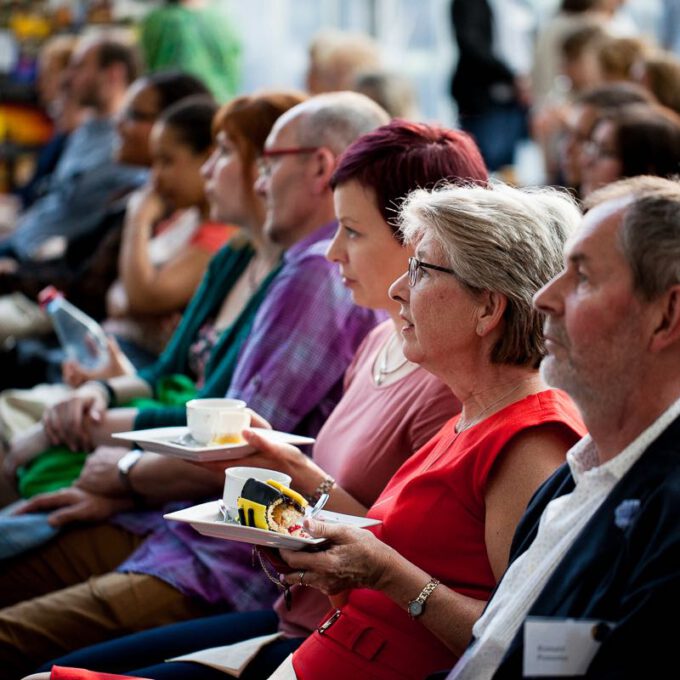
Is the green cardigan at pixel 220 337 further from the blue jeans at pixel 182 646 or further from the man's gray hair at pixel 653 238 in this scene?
the man's gray hair at pixel 653 238

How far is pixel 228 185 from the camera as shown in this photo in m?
2.95

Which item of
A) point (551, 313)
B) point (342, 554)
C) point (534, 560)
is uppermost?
point (551, 313)

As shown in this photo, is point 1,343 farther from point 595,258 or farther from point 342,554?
point 595,258

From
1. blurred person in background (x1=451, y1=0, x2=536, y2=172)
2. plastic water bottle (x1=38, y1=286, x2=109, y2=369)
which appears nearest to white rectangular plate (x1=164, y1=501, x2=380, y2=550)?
plastic water bottle (x1=38, y1=286, x2=109, y2=369)

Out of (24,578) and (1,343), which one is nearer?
(24,578)

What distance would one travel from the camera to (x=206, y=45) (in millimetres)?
6016

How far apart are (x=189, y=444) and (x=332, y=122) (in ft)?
2.86

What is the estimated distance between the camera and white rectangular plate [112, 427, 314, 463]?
82.2 inches

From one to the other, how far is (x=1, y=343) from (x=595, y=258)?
352 centimetres

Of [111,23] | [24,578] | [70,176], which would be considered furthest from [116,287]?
[111,23]

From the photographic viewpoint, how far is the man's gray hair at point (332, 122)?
8.54ft

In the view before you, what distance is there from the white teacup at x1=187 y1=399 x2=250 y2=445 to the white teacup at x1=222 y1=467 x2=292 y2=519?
0.32 metres

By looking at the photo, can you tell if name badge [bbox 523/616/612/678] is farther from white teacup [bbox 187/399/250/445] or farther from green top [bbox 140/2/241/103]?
green top [bbox 140/2/241/103]

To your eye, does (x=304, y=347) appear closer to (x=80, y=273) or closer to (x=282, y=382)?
(x=282, y=382)
